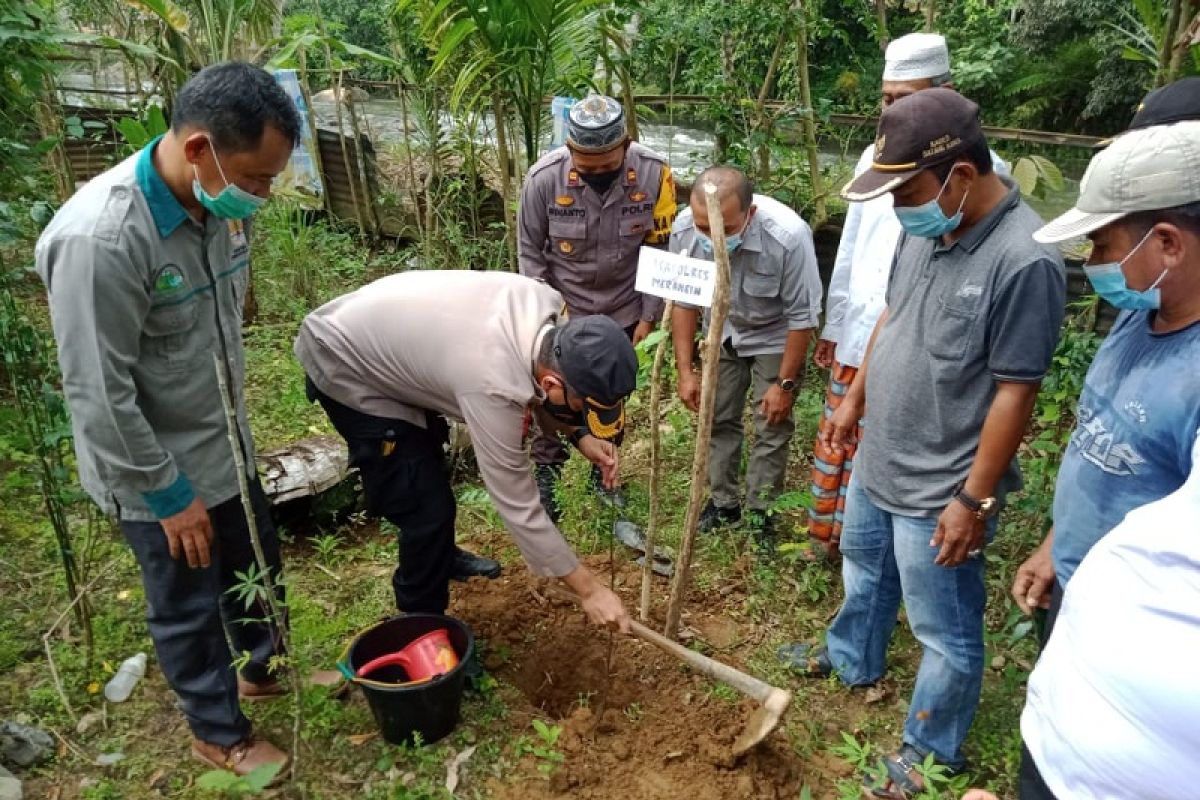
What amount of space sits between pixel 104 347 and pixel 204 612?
2.76 feet

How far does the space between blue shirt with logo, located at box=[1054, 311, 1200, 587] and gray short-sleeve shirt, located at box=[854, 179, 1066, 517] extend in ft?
0.66

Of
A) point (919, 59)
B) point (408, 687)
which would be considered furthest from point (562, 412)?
point (919, 59)

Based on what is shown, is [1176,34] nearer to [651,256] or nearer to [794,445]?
Result: [794,445]

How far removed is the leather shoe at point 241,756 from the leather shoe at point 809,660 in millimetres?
1794

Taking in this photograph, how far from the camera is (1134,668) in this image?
117 centimetres

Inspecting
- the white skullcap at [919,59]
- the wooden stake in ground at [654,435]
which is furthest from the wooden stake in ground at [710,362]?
the white skullcap at [919,59]

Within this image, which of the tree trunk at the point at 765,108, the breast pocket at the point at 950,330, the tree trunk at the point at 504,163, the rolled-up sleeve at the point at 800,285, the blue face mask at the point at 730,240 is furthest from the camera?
the tree trunk at the point at 504,163

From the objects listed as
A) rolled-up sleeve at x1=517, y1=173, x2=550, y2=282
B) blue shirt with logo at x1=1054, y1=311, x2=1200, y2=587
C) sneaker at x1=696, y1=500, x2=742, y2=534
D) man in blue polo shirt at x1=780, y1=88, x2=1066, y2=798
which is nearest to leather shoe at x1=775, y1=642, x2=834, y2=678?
man in blue polo shirt at x1=780, y1=88, x2=1066, y2=798

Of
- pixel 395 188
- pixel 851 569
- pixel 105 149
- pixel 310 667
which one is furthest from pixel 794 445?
pixel 105 149

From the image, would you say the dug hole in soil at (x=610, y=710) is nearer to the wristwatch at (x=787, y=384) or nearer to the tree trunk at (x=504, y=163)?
the wristwatch at (x=787, y=384)

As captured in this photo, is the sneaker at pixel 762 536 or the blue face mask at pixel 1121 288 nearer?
the blue face mask at pixel 1121 288

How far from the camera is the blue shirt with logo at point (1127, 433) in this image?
1.60 meters

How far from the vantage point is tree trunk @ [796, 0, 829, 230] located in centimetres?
451

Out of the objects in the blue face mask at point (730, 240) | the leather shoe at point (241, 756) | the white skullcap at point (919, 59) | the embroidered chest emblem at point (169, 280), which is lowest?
the leather shoe at point (241, 756)
